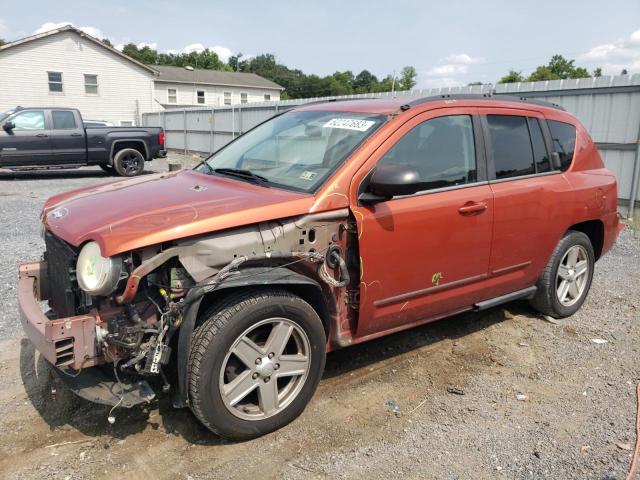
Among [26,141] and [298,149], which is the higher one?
[298,149]

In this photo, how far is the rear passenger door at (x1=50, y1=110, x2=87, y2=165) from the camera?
14.4m

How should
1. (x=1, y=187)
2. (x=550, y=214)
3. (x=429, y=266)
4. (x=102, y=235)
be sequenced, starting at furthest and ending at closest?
1. (x=1, y=187)
2. (x=550, y=214)
3. (x=429, y=266)
4. (x=102, y=235)

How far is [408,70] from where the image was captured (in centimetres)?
8962

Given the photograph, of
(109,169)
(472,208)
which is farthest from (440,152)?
(109,169)

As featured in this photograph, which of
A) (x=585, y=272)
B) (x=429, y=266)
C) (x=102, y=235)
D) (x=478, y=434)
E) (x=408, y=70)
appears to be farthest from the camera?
(x=408, y=70)

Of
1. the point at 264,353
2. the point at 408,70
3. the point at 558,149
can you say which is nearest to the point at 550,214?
the point at 558,149

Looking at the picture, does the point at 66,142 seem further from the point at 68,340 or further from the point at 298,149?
the point at 68,340

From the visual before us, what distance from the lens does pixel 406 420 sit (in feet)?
10.8

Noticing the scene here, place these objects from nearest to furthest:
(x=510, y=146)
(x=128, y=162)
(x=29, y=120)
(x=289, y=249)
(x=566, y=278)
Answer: (x=289, y=249) < (x=510, y=146) < (x=566, y=278) < (x=29, y=120) < (x=128, y=162)

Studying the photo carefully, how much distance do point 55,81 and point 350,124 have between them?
29.5 m

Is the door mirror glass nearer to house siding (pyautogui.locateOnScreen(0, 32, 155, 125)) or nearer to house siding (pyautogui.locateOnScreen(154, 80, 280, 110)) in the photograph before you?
house siding (pyautogui.locateOnScreen(0, 32, 155, 125))

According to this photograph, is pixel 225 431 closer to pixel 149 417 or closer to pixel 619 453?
pixel 149 417

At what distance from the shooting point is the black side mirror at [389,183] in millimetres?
3082

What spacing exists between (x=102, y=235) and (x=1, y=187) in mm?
12431
